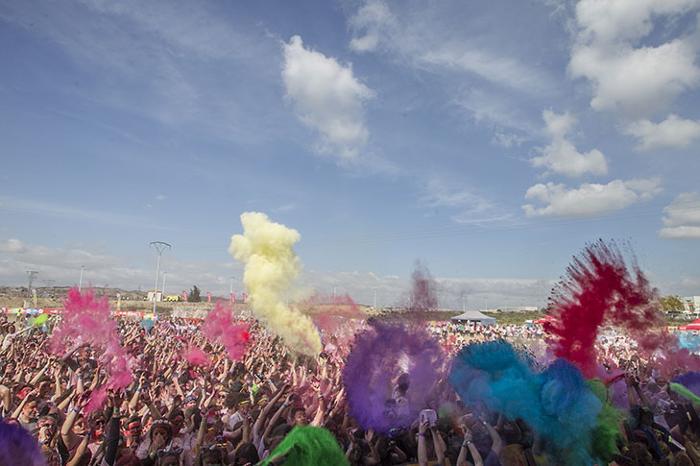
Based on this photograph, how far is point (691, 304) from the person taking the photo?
184ft

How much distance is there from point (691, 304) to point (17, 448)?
67841mm

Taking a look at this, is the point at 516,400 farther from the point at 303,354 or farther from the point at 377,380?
the point at 303,354

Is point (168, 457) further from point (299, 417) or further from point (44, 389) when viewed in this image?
point (44, 389)

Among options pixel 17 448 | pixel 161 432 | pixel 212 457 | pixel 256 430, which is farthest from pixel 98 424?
pixel 17 448

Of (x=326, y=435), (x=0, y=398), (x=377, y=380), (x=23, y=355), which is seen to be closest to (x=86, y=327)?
(x=23, y=355)

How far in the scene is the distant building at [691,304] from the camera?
180 feet

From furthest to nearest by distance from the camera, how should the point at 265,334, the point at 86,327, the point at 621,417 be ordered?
the point at 265,334, the point at 86,327, the point at 621,417

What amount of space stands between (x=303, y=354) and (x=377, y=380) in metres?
10.9

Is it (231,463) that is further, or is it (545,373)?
(545,373)

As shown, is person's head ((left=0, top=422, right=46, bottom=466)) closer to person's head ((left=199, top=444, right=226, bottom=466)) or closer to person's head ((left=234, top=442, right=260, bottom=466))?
person's head ((left=199, top=444, right=226, bottom=466))

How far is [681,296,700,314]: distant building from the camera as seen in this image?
180 feet

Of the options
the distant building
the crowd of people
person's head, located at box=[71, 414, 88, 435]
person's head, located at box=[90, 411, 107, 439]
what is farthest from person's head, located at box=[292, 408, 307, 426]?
the distant building

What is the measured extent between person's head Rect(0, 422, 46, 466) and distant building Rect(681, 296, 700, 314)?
6084cm

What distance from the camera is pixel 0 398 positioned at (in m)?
6.47
